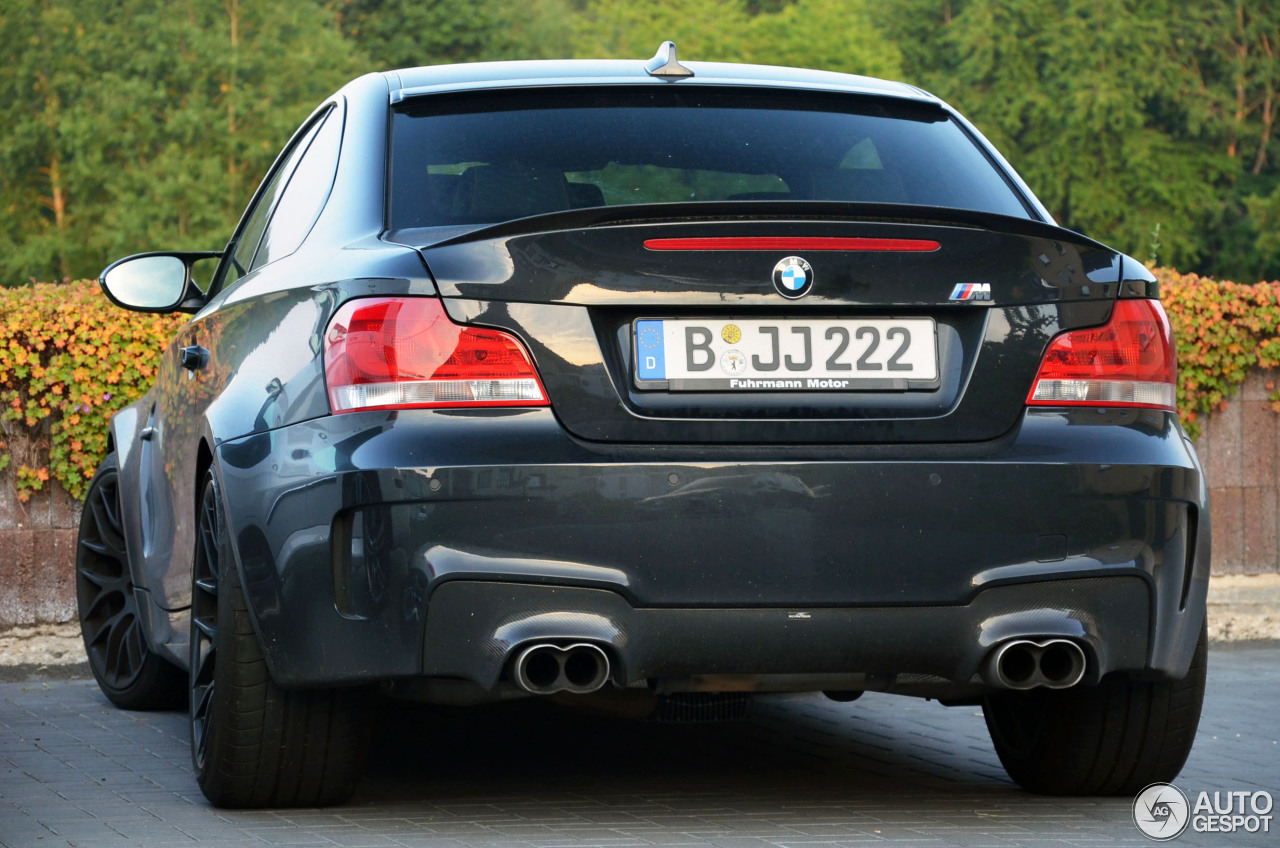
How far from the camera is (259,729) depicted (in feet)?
13.1

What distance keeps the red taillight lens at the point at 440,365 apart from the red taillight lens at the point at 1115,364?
3.41 ft

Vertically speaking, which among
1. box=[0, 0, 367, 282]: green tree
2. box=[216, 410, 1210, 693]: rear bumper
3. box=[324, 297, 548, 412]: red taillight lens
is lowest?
box=[216, 410, 1210, 693]: rear bumper

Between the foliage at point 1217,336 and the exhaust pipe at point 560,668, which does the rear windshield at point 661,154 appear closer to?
the exhaust pipe at point 560,668

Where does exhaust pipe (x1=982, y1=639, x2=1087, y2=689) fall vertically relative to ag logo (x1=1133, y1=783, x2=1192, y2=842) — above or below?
above

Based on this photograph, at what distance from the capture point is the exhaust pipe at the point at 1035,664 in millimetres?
3635

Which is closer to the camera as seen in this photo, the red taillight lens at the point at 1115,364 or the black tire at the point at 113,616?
the red taillight lens at the point at 1115,364

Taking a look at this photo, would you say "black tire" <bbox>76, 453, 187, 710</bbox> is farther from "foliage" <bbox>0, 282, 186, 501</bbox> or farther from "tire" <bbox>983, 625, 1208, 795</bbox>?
"tire" <bbox>983, 625, 1208, 795</bbox>

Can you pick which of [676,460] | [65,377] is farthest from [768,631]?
[65,377]

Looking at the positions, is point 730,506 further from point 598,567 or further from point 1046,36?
point 1046,36

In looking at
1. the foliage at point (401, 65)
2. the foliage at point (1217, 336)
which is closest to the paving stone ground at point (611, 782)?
the foliage at point (1217, 336)

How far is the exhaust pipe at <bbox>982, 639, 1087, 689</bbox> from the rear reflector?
2.66 ft

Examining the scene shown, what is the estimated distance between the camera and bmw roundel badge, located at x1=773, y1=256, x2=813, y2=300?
359 cm

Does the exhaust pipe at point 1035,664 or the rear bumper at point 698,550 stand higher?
the rear bumper at point 698,550

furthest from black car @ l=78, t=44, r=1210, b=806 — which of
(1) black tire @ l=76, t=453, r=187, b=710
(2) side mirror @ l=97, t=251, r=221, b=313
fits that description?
(1) black tire @ l=76, t=453, r=187, b=710
